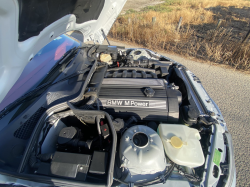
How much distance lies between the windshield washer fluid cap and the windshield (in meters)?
1.19

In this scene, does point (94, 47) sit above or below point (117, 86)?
above

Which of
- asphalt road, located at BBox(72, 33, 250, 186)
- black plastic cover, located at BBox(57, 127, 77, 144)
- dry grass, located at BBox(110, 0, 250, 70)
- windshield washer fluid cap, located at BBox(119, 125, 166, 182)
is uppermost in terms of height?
dry grass, located at BBox(110, 0, 250, 70)

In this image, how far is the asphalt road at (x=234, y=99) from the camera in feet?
7.07

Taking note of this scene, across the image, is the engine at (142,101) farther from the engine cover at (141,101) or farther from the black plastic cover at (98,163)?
the black plastic cover at (98,163)

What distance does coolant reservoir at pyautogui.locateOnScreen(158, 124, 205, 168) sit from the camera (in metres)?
1.20

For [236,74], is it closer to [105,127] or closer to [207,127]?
[207,127]

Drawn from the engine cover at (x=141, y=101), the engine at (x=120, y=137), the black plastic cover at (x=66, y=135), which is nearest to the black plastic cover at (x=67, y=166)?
the engine at (x=120, y=137)

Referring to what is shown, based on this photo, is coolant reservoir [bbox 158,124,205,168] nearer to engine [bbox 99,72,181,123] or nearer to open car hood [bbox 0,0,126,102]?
engine [bbox 99,72,181,123]

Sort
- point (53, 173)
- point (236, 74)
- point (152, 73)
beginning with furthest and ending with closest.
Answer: point (236, 74) < point (152, 73) < point (53, 173)

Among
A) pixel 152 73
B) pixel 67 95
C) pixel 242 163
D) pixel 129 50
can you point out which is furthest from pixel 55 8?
pixel 242 163

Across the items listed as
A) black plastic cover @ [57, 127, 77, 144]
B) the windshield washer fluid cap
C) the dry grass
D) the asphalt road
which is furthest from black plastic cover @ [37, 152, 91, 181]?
the dry grass

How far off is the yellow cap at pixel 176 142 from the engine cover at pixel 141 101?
362 mm

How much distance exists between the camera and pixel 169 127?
4.59 feet

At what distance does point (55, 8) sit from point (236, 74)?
15.8 feet
